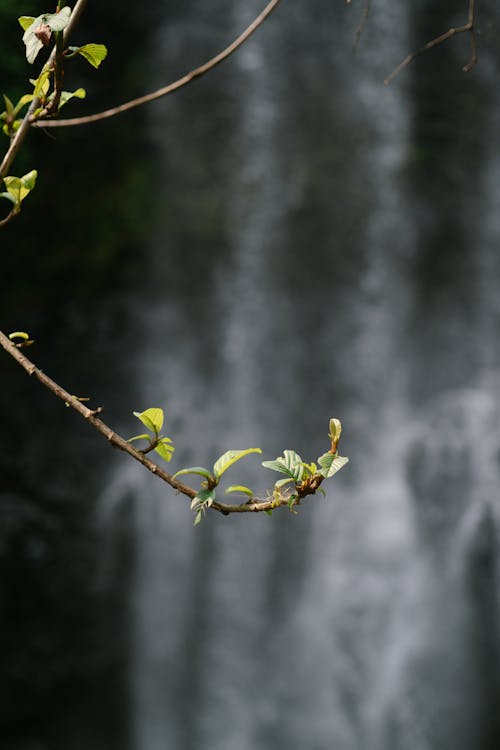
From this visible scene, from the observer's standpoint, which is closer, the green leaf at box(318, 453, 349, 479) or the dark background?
the green leaf at box(318, 453, 349, 479)

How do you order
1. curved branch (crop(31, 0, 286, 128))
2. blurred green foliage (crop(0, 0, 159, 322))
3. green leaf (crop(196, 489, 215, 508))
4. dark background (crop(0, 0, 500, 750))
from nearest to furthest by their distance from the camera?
curved branch (crop(31, 0, 286, 128)) < green leaf (crop(196, 489, 215, 508)) < dark background (crop(0, 0, 500, 750)) < blurred green foliage (crop(0, 0, 159, 322))

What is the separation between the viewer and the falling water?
4688 mm

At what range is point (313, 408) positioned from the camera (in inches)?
194

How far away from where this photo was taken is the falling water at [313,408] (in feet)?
15.4

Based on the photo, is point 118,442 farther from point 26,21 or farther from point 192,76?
point 26,21

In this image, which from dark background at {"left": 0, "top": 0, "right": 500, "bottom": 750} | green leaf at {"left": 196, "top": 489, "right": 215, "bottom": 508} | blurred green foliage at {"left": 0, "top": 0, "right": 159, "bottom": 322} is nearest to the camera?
green leaf at {"left": 196, "top": 489, "right": 215, "bottom": 508}

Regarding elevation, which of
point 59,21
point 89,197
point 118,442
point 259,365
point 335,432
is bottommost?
point 118,442

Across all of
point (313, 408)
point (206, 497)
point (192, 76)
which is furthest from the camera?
point (313, 408)

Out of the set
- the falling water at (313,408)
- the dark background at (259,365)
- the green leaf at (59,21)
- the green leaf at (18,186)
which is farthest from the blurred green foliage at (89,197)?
the green leaf at (59,21)

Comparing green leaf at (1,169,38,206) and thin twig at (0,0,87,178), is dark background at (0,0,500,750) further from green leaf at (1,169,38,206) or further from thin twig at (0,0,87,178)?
thin twig at (0,0,87,178)

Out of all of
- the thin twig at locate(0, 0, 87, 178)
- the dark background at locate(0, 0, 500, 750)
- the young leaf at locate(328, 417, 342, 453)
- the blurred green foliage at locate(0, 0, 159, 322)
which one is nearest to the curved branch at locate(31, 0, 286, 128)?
the thin twig at locate(0, 0, 87, 178)

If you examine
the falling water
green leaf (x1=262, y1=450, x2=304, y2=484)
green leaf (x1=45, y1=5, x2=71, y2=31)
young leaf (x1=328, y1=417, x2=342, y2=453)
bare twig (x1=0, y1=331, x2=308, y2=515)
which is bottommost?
bare twig (x1=0, y1=331, x2=308, y2=515)

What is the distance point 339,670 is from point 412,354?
1.66 meters

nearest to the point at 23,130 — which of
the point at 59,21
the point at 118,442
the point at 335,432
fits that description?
the point at 59,21
